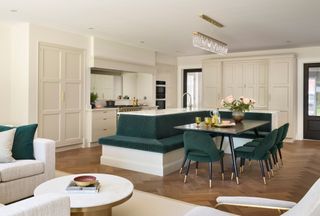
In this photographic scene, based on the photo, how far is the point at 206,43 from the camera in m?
5.30

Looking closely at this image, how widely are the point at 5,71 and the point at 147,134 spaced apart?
10.3ft

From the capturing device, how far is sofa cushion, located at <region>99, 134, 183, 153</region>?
14.6ft

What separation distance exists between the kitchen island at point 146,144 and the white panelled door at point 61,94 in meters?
1.51

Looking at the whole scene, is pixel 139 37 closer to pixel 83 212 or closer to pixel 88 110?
pixel 88 110

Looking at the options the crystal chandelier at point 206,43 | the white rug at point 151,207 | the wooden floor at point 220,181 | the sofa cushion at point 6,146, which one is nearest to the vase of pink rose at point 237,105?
the wooden floor at point 220,181

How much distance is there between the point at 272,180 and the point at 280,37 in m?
3.81

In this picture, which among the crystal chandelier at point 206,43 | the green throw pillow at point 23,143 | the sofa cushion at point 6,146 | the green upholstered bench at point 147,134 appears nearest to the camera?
the sofa cushion at point 6,146

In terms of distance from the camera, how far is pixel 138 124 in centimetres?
A: 502

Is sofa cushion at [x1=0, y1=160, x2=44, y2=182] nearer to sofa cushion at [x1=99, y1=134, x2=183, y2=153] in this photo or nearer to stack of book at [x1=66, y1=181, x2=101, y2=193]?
stack of book at [x1=66, y1=181, x2=101, y2=193]

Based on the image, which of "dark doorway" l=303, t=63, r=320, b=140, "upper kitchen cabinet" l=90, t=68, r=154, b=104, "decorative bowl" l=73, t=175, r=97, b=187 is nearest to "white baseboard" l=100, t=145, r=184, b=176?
"decorative bowl" l=73, t=175, r=97, b=187

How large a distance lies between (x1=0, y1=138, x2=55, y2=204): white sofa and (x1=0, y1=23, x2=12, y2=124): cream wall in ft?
8.76

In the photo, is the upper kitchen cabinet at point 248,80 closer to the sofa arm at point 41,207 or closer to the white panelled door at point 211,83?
Answer: the white panelled door at point 211,83

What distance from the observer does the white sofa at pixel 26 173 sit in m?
3.04

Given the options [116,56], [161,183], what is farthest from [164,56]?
[161,183]
